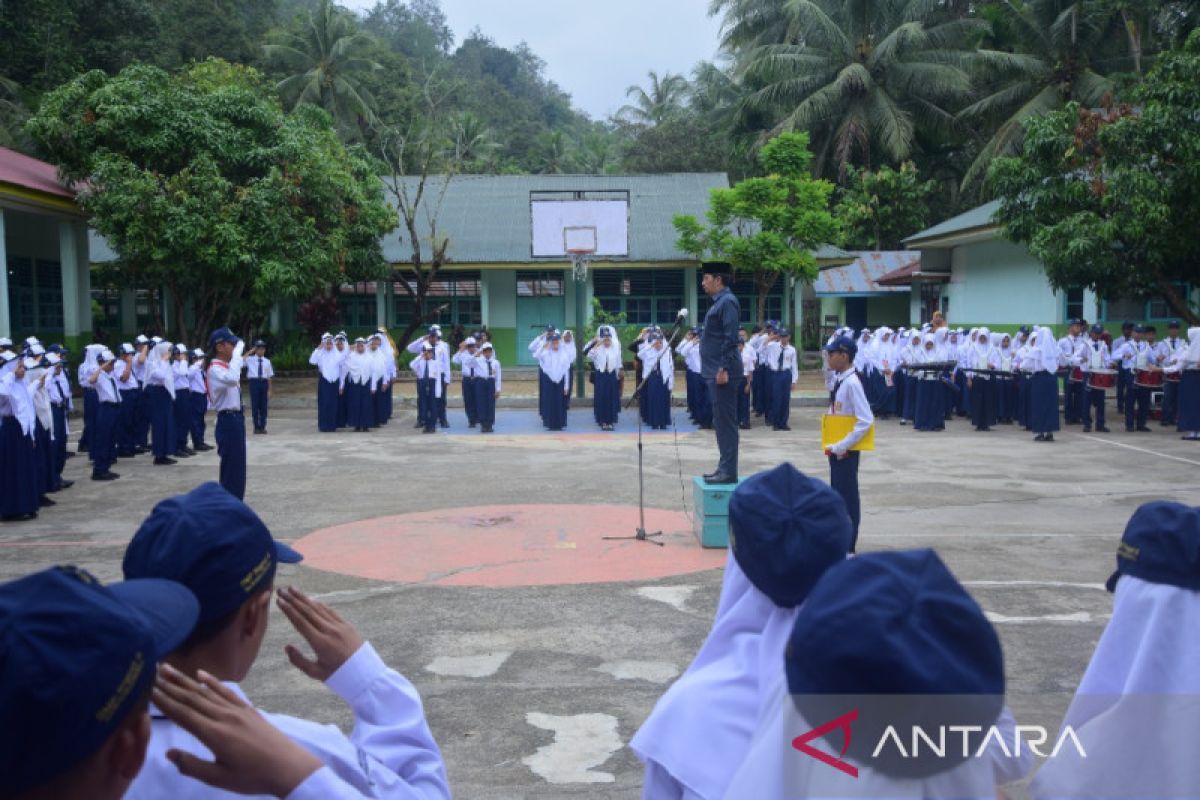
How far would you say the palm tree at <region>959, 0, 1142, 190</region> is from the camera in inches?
1181

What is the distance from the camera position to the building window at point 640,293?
106 feet

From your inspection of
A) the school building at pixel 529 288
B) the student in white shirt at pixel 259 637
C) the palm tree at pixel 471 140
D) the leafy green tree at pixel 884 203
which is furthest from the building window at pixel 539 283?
the student in white shirt at pixel 259 637

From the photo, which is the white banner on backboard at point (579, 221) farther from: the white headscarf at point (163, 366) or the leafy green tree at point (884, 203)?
the leafy green tree at point (884, 203)

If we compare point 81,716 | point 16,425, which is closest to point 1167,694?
point 81,716

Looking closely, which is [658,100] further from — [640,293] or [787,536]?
[787,536]

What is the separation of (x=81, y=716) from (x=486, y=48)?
95.0 meters

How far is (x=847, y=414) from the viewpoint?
8.60 m

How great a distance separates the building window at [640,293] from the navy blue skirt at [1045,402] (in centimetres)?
1576

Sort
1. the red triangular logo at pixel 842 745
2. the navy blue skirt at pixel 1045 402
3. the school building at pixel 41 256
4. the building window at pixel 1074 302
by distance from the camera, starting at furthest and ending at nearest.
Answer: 1. the building window at pixel 1074 302
2. the school building at pixel 41 256
3. the navy blue skirt at pixel 1045 402
4. the red triangular logo at pixel 842 745

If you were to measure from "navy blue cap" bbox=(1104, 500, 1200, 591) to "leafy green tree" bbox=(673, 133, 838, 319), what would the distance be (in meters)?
24.7

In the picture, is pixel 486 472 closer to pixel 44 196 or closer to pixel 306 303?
pixel 44 196

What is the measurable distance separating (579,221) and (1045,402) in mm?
12304

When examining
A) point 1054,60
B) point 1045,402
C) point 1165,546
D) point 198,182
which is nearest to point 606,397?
point 1045,402

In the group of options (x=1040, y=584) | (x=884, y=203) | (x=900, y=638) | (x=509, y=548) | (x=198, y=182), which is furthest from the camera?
(x=884, y=203)
